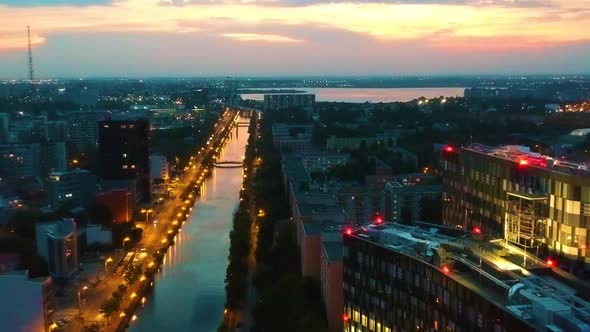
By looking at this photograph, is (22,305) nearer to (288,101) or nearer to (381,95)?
(288,101)

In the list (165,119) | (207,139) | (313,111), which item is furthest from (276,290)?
(313,111)

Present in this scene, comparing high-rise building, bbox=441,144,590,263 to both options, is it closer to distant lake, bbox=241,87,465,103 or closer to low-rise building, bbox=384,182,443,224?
low-rise building, bbox=384,182,443,224

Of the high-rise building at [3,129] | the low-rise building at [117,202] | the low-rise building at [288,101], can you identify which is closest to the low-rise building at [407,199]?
the low-rise building at [117,202]

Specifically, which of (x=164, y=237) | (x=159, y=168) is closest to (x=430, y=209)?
(x=164, y=237)

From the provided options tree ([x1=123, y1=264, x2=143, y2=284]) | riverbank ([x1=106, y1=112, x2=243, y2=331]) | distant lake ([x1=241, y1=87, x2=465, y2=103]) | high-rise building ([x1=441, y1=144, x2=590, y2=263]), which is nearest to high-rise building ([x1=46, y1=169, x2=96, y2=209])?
riverbank ([x1=106, y1=112, x2=243, y2=331])

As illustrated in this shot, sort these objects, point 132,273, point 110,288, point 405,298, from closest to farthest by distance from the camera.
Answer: point 405,298, point 110,288, point 132,273

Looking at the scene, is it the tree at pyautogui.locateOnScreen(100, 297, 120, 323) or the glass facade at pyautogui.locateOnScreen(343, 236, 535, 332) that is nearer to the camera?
the glass facade at pyautogui.locateOnScreen(343, 236, 535, 332)
